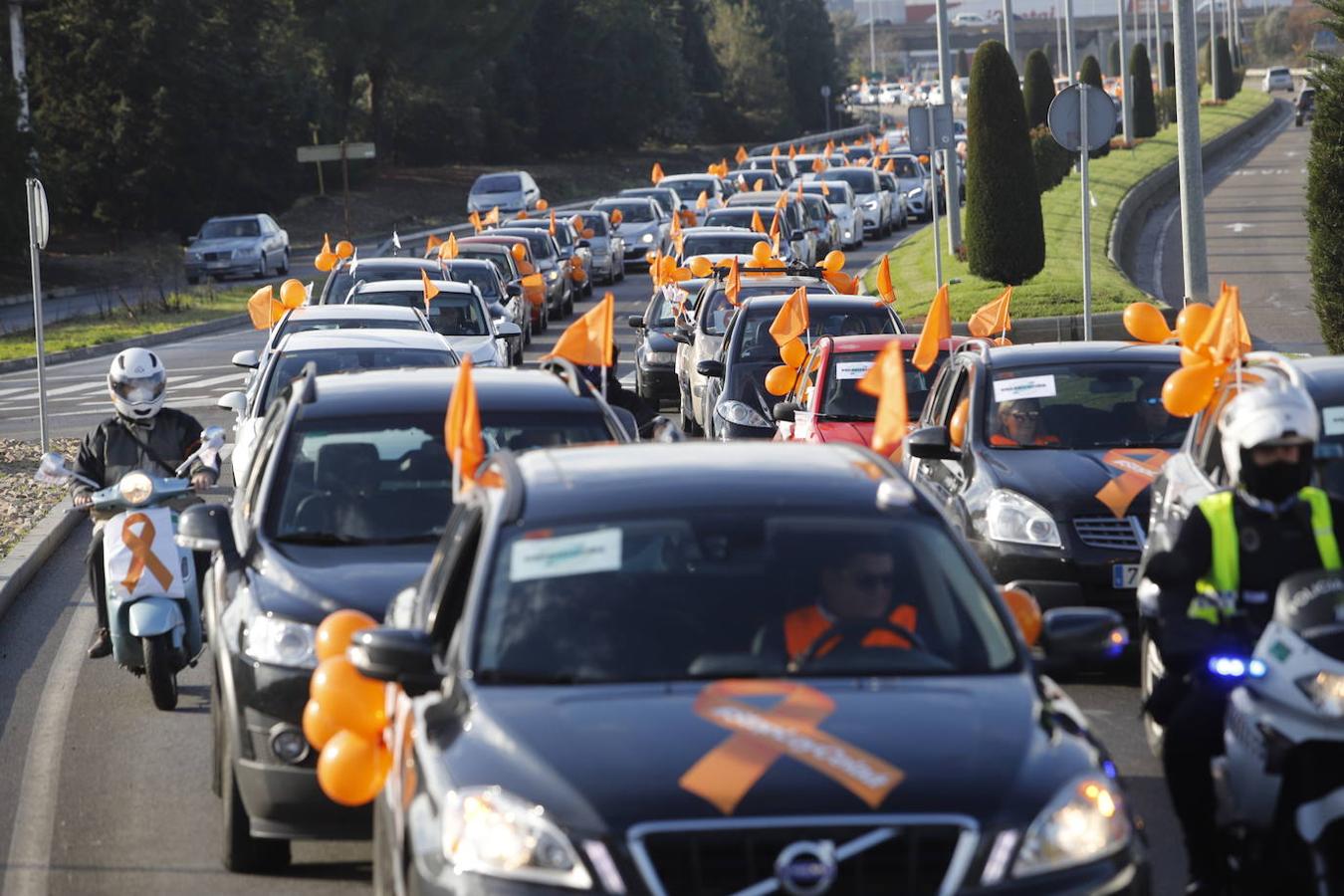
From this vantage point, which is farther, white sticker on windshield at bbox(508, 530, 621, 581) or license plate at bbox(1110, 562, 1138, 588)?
license plate at bbox(1110, 562, 1138, 588)

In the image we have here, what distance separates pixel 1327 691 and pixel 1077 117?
53.0ft

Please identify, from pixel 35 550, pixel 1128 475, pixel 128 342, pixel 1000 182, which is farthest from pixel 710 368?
pixel 128 342

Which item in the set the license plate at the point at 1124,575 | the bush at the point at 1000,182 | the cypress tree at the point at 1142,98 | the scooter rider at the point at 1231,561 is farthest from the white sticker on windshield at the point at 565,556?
the cypress tree at the point at 1142,98

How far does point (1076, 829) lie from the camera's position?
16.8 ft

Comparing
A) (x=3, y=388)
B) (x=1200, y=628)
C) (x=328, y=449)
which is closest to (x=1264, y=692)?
(x=1200, y=628)

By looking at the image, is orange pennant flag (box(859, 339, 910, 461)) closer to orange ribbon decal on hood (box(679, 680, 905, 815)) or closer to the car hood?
the car hood

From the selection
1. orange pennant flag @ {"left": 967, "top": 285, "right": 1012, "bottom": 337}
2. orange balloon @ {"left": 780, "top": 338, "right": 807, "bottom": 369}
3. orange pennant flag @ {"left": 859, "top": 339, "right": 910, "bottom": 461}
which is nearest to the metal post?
orange pennant flag @ {"left": 967, "top": 285, "right": 1012, "bottom": 337}

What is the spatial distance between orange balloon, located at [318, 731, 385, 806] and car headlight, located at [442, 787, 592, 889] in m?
1.38

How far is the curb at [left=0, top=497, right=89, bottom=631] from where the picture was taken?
14.6 m

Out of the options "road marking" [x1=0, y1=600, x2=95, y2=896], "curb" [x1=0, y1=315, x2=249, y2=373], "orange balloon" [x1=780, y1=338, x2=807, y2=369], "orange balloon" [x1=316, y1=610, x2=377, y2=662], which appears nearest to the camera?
"orange balloon" [x1=316, y1=610, x2=377, y2=662]

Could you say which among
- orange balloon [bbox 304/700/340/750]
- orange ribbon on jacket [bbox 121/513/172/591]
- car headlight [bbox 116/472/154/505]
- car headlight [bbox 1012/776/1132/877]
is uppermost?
car headlight [bbox 1012/776/1132/877]

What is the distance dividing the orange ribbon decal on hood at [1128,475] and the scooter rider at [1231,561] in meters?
4.68

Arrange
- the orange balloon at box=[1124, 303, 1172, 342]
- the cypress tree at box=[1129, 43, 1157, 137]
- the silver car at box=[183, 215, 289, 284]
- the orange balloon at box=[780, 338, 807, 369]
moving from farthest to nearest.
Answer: the cypress tree at box=[1129, 43, 1157, 137] < the silver car at box=[183, 215, 289, 284] < the orange balloon at box=[780, 338, 807, 369] < the orange balloon at box=[1124, 303, 1172, 342]

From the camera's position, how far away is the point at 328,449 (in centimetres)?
919
